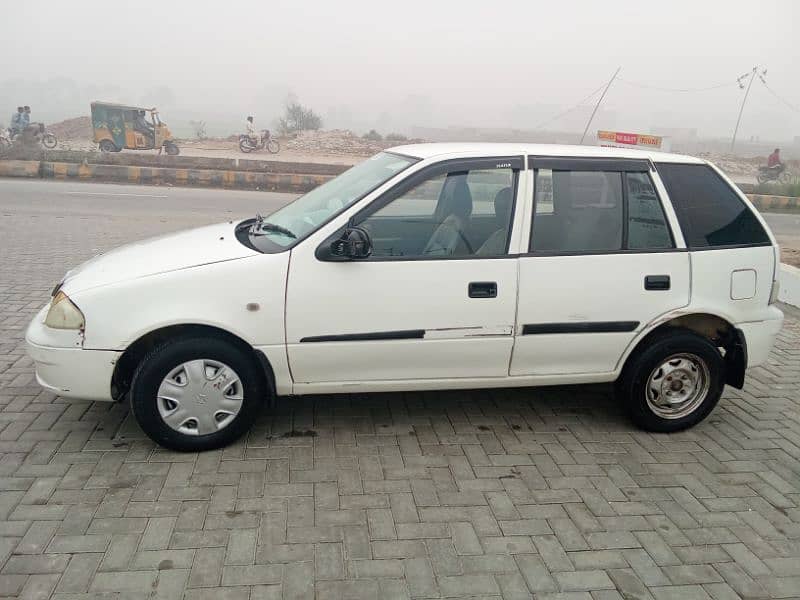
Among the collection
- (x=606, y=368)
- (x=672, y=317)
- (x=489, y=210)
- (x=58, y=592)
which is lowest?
(x=58, y=592)

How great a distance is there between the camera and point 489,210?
384cm

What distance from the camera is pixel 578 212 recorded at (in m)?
3.86

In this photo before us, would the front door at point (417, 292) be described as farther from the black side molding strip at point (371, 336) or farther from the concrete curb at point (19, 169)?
the concrete curb at point (19, 169)

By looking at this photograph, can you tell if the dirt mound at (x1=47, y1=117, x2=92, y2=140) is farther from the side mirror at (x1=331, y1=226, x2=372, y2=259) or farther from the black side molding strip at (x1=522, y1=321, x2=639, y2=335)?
the black side molding strip at (x1=522, y1=321, x2=639, y2=335)

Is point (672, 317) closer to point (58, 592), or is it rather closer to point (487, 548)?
point (487, 548)

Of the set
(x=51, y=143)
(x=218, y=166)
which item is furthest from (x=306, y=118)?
(x=218, y=166)

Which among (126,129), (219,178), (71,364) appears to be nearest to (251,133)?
(126,129)

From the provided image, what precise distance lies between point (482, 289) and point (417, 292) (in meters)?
0.37

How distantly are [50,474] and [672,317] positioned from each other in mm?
3497

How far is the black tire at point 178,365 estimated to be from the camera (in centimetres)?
339

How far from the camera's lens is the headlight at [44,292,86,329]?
337 cm

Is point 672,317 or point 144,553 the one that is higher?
point 672,317

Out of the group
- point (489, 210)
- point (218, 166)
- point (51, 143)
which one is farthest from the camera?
point (51, 143)

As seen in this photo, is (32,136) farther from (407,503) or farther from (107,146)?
(407,503)
